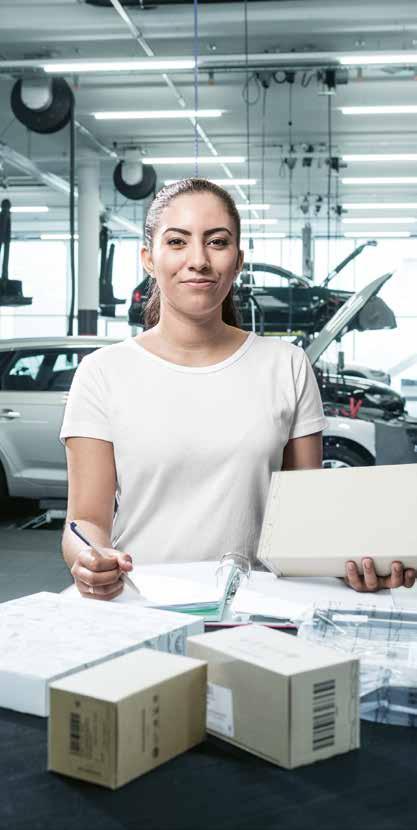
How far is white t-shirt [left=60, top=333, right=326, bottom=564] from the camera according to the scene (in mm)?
1701

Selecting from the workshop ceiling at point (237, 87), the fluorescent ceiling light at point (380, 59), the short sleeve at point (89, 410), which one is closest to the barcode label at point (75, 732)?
the short sleeve at point (89, 410)

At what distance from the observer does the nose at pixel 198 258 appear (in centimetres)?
163

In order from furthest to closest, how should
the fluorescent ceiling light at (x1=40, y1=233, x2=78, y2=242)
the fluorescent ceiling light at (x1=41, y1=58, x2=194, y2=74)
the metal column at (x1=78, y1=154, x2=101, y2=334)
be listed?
the fluorescent ceiling light at (x1=40, y1=233, x2=78, y2=242) → the metal column at (x1=78, y1=154, x2=101, y2=334) → the fluorescent ceiling light at (x1=41, y1=58, x2=194, y2=74)

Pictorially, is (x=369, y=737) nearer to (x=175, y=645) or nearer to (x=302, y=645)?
(x=302, y=645)

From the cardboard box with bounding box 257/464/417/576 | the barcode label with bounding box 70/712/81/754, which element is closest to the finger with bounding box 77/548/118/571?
the cardboard box with bounding box 257/464/417/576

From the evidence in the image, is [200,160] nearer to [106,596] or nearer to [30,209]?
[30,209]

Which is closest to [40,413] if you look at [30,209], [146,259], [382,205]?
[146,259]

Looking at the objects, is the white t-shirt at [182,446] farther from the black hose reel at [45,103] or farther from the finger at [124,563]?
the black hose reel at [45,103]

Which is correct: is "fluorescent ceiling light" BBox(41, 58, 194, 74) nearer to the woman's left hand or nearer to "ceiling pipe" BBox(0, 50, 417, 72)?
"ceiling pipe" BBox(0, 50, 417, 72)

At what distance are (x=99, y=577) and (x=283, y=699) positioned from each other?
21.3 inches

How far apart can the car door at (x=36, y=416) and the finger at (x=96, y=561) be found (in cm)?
461

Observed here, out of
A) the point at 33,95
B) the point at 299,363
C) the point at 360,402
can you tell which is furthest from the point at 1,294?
the point at 299,363

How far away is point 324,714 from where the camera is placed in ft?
2.83

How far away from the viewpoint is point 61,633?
3.48ft
